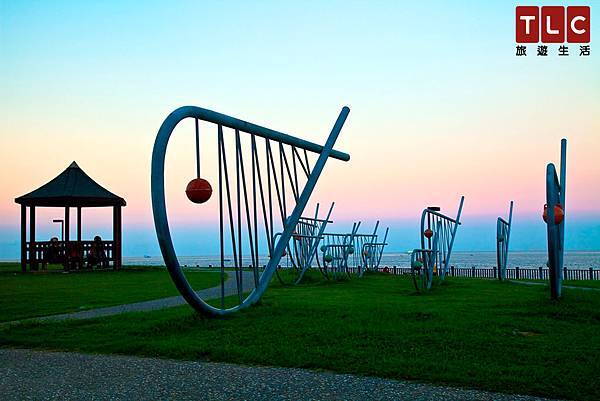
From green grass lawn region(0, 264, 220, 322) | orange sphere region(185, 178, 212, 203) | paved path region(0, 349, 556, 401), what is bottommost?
green grass lawn region(0, 264, 220, 322)

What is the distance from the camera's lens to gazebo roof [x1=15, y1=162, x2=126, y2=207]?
29.8 m

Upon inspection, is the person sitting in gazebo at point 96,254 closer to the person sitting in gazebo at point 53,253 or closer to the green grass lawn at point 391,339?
the person sitting in gazebo at point 53,253

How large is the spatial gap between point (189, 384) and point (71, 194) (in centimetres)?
2540

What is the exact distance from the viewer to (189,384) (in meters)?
6.17

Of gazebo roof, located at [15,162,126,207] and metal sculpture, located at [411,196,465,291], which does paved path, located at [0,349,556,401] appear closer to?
metal sculpture, located at [411,196,465,291]

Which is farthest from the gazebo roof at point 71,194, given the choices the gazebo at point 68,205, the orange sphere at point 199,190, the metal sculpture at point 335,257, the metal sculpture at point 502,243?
the orange sphere at point 199,190

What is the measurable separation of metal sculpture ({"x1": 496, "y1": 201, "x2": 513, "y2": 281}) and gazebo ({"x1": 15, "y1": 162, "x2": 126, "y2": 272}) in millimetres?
17795

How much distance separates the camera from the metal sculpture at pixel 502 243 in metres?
24.9

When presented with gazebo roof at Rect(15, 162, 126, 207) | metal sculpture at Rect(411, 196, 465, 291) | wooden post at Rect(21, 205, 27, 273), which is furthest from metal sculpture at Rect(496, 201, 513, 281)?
wooden post at Rect(21, 205, 27, 273)

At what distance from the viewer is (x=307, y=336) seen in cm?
841

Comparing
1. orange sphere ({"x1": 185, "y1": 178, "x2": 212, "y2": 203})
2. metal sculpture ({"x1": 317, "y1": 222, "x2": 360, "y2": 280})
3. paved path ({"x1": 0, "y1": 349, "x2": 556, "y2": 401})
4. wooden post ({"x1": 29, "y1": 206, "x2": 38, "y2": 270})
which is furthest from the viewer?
wooden post ({"x1": 29, "y1": 206, "x2": 38, "y2": 270})

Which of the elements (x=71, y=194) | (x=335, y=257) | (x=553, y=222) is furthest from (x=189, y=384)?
(x=71, y=194)

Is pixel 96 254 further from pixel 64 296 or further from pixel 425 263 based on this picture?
pixel 425 263

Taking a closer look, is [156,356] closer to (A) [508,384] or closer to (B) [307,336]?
(B) [307,336]
